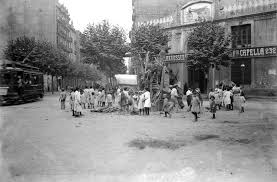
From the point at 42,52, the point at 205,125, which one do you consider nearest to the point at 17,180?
the point at 205,125

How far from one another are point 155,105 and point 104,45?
26.0 metres

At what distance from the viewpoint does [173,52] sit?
32406 millimetres

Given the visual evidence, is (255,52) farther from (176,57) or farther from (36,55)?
(36,55)

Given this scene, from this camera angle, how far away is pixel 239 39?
28.2 m

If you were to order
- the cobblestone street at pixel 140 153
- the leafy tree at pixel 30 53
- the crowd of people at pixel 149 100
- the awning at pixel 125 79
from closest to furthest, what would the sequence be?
the cobblestone street at pixel 140 153 → the crowd of people at pixel 149 100 → the leafy tree at pixel 30 53 → the awning at pixel 125 79

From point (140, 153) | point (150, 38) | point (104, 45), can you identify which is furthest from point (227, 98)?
point (104, 45)

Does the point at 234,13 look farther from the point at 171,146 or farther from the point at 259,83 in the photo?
the point at 171,146

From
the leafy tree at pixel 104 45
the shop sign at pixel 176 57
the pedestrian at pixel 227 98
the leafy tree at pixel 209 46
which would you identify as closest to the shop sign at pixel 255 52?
the leafy tree at pixel 209 46

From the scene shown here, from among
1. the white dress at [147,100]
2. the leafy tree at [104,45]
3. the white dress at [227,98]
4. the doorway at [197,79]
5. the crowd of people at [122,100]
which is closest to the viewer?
the crowd of people at [122,100]

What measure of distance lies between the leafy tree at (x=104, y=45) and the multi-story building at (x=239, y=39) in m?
11.7

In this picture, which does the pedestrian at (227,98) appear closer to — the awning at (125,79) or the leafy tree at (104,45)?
the leafy tree at (104,45)

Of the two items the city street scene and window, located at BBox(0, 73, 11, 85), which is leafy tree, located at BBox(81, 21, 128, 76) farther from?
window, located at BBox(0, 73, 11, 85)

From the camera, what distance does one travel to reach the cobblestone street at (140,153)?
548cm

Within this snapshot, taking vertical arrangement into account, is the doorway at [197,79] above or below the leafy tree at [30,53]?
below
